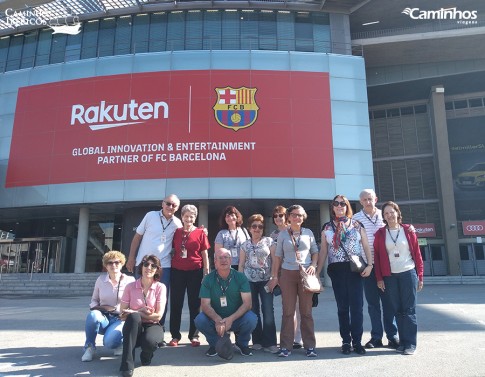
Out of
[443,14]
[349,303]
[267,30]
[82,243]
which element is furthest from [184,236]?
[443,14]

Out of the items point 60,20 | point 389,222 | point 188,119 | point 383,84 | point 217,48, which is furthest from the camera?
point 383,84

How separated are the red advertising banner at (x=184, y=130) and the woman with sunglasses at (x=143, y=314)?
1469cm

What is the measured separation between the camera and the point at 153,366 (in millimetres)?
3635

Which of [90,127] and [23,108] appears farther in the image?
[23,108]

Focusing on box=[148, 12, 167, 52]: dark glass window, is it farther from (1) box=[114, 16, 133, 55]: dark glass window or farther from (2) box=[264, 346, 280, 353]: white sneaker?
(2) box=[264, 346, 280, 353]: white sneaker

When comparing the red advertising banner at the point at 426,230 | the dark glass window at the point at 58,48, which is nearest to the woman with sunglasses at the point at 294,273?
the dark glass window at the point at 58,48

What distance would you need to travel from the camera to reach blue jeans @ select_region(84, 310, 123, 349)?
390 centimetres

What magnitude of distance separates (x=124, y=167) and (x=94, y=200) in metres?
2.37

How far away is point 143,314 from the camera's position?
3.78 m

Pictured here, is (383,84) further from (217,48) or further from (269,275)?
(269,275)

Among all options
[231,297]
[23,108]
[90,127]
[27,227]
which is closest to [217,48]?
[90,127]

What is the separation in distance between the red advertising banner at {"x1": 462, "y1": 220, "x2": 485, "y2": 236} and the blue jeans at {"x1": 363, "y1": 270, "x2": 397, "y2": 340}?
949 inches

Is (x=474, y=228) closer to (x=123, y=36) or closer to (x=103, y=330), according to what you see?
(x=123, y=36)

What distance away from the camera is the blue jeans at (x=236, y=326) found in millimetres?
3969
